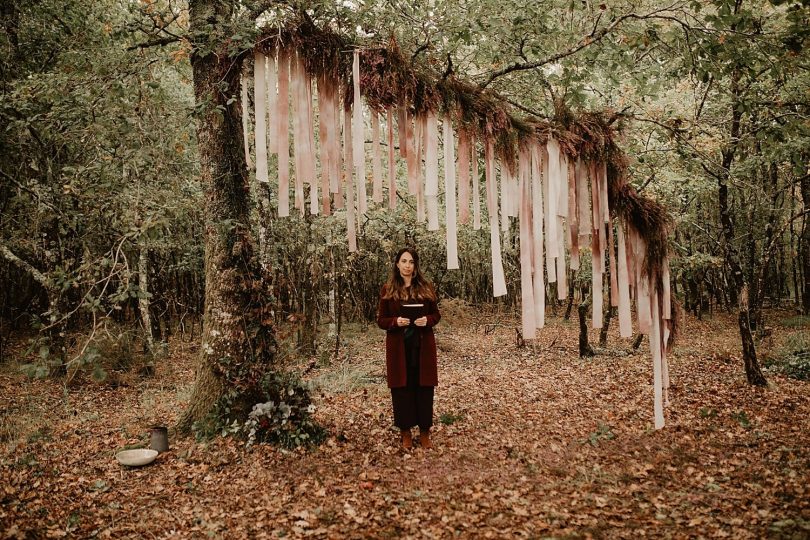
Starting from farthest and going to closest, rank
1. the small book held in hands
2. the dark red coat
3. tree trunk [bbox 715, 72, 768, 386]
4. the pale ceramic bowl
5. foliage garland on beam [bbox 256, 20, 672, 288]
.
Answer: tree trunk [bbox 715, 72, 768, 386] → the small book held in hands → the dark red coat → the pale ceramic bowl → foliage garland on beam [bbox 256, 20, 672, 288]

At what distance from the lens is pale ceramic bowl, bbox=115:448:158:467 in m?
4.36

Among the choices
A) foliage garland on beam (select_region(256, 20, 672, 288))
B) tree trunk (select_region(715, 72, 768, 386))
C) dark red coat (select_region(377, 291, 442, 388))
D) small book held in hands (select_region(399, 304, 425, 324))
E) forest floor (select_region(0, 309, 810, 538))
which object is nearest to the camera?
foliage garland on beam (select_region(256, 20, 672, 288))

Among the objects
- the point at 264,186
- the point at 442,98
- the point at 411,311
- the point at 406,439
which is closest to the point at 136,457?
the point at 406,439

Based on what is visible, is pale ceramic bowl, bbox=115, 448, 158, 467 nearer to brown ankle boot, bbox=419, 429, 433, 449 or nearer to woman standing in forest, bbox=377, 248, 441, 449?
woman standing in forest, bbox=377, 248, 441, 449

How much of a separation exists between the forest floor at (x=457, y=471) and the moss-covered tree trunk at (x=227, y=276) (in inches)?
24.2

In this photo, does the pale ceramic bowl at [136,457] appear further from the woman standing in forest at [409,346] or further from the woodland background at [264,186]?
the woman standing in forest at [409,346]

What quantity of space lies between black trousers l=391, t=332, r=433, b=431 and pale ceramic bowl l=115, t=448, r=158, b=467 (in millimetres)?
2212

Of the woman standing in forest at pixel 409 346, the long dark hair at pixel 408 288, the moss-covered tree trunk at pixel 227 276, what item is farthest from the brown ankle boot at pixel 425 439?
the moss-covered tree trunk at pixel 227 276

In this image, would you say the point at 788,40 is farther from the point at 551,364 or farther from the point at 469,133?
the point at 551,364

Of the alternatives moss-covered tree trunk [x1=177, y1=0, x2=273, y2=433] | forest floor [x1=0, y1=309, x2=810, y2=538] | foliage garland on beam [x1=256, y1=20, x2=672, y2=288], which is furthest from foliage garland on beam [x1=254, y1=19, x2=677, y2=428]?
moss-covered tree trunk [x1=177, y1=0, x2=273, y2=433]

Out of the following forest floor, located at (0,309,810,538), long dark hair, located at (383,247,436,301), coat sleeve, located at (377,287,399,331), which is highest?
long dark hair, located at (383,247,436,301)

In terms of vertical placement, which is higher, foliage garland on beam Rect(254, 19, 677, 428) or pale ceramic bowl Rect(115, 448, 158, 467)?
foliage garland on beam Rect(254, 19, 677, 428)

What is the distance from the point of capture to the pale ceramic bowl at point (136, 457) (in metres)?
4.36

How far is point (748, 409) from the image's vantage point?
19.2 feet
